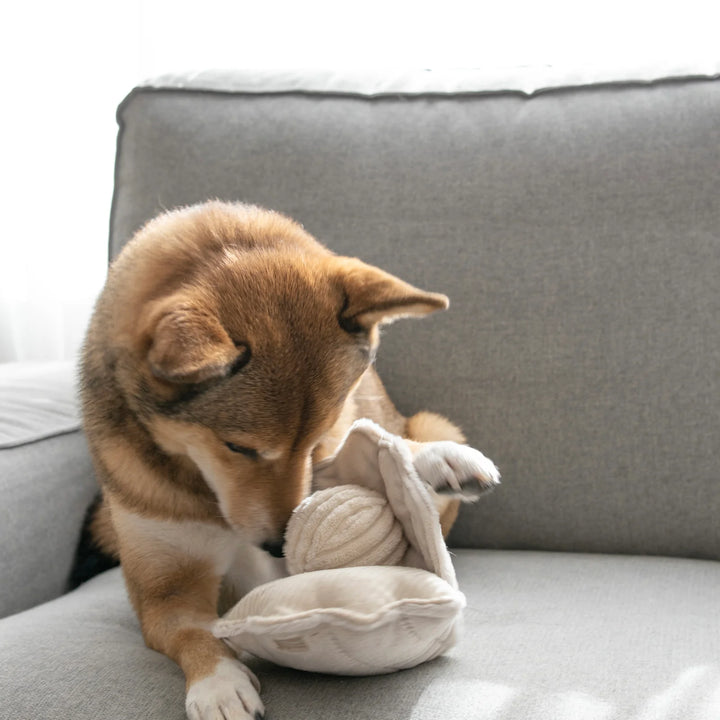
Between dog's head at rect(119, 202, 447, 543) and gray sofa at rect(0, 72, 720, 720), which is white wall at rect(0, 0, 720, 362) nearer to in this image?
gray sofa at rect(0, 72, 720, 720)

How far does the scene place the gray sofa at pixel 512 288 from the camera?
5.80 feet

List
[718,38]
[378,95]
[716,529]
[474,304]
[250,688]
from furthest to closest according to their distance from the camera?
[718,38]
[378,95]
[474,304]
[716,529]
[250,688]

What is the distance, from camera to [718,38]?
2504 millimetres

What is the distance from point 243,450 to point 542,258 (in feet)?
2.86

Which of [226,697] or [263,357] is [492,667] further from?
[263,357]

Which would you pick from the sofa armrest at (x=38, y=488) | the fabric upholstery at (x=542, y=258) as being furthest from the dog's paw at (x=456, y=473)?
the sofa armrest at (x=38, y=488)

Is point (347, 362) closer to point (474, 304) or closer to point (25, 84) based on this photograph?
point (474, 304)

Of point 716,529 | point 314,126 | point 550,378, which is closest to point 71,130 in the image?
point 314,126

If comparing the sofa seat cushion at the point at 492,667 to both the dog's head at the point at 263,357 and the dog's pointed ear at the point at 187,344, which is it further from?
the dog's pointed ear at the point at 187,344

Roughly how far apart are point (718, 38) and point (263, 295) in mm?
1881

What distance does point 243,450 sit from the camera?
4.41 ft

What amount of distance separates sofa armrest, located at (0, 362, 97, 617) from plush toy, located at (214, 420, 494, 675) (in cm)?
67

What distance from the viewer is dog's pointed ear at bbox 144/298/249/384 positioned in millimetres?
1137

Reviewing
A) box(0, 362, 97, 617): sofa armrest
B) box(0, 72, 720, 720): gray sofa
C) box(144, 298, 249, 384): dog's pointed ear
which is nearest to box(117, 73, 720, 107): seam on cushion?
box(0, 72, 720, 720): gray sofa
